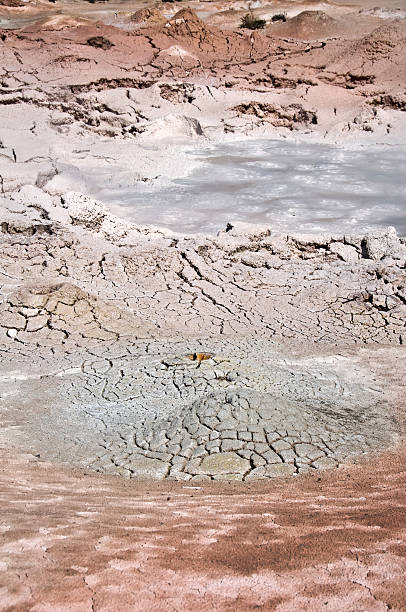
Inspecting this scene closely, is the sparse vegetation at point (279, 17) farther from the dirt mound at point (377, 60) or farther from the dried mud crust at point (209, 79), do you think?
the dirt mound at point (377, 60)

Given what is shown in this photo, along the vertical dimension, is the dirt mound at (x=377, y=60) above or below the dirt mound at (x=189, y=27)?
below

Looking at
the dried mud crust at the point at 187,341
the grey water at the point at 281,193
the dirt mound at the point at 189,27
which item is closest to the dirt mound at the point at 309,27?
the dirt mound at the point at 189,27

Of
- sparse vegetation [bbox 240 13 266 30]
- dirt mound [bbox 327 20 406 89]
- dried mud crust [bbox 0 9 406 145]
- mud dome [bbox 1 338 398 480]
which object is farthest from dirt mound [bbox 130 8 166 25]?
mud dome [bbox 1 338 398 480]

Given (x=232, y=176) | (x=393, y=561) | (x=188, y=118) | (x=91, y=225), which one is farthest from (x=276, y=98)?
(x=393, y=561)

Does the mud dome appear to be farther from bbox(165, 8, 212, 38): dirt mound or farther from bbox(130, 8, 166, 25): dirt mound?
bbox(130, 8, 166, 25): dirt mound

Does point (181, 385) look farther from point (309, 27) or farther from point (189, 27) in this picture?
point (309, 27)

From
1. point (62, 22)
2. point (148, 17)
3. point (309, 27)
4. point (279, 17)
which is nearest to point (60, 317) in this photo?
point (309, 27)
